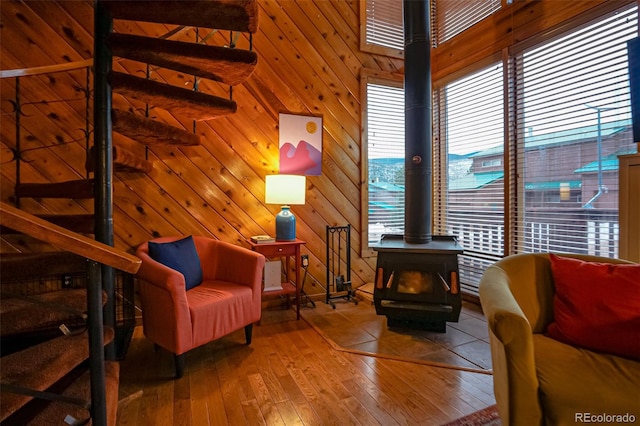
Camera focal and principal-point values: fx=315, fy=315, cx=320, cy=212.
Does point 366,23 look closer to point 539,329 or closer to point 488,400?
point 539,329

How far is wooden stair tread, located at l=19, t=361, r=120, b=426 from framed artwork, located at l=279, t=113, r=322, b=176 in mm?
2262

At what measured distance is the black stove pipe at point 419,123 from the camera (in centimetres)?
271

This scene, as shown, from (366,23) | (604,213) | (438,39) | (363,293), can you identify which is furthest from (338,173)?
(604,213)

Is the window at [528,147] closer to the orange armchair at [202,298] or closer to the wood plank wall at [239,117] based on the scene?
the wood plank wall at [239,117]

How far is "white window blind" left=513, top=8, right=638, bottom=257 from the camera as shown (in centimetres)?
227

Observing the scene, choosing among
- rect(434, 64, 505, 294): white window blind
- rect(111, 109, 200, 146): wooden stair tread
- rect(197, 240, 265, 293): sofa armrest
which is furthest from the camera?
rect(434, 64, 505, 294): white window blind

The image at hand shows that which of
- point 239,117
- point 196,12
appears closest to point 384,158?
point 239,117

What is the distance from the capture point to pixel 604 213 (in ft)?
7.65

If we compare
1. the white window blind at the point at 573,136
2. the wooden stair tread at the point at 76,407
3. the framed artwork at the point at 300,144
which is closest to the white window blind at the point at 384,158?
the framed artwork at the point at 300,144

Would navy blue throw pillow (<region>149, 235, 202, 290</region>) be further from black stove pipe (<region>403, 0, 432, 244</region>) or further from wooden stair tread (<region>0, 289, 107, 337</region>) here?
black stove pipe (<region>403, 0, 432, 244</region>)

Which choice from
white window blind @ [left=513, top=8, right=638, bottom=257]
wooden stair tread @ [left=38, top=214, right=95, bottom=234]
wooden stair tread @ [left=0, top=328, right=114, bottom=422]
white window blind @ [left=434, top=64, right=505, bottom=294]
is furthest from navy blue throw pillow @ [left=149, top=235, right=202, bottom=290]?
white window blind @ [left=513, top=8, right=638, bottom=257]

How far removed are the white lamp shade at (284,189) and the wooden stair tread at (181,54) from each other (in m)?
1.09

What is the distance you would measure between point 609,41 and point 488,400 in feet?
8.63

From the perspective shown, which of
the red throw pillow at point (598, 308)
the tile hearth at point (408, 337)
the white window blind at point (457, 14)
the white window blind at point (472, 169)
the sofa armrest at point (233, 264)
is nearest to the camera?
the red throw pillow at point (598, 308)
